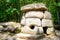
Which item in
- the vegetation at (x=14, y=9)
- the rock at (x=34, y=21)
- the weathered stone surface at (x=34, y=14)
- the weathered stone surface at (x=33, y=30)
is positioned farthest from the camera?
the vegetation at (x=14, y=9)

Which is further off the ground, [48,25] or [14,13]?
[14,13]

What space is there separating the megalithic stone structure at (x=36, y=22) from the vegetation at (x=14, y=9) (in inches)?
62.2

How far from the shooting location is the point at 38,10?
20.8 ft

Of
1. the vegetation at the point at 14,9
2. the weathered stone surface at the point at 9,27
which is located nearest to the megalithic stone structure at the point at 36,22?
the weathered stone surface at the point at 9,27

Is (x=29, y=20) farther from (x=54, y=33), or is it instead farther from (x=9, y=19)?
(x=9, y=19)

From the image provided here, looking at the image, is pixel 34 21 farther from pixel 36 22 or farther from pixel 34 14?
pixel 34 14

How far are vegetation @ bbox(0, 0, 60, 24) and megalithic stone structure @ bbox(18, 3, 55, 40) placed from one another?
1579 millimetres

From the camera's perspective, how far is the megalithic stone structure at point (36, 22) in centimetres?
593

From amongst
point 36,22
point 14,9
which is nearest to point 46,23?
point 36,22

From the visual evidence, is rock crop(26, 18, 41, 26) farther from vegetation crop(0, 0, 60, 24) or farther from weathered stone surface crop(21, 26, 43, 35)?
vegetation crop(0, 0, 60, 24)

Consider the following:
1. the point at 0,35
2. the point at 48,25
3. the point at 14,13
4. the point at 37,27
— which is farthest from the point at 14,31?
the point at 14,13

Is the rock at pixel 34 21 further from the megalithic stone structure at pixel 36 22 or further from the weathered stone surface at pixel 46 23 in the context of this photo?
the weathered stone surface at pixel 46 23

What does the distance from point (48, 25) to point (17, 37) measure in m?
1.40

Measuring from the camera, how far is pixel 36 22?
603 centimetres
